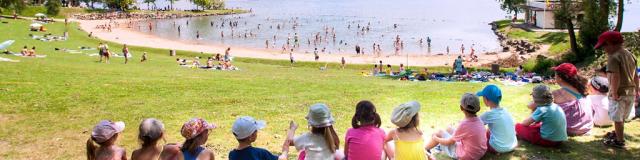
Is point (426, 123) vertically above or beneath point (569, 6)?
beneath

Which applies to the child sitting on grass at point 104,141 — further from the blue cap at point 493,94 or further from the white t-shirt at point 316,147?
the blue cap at point 493,94

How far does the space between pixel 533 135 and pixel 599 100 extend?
72.7 inches

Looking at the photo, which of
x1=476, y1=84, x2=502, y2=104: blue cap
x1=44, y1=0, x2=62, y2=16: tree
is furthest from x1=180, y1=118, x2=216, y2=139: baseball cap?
x1=44, y1=0, x2=62, y2=16: tree

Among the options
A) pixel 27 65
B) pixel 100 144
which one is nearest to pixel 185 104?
pixel 100 144

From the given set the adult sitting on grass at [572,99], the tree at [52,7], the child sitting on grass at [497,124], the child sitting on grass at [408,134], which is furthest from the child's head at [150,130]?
the tree at [52,7]

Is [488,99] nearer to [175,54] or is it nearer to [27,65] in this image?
[27,65]

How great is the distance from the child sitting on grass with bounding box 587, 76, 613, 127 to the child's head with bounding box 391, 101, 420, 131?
13.2ft

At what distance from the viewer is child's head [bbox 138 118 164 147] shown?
5.60 meters

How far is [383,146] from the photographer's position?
6.41 meters

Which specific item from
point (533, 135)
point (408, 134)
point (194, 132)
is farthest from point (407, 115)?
point (533, 135)

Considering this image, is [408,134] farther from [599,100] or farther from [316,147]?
[599,100]

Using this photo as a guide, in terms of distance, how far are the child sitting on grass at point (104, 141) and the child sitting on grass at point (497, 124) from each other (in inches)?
184

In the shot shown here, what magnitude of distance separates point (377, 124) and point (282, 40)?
197 ft

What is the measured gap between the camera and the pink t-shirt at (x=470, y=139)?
21.8 feet
